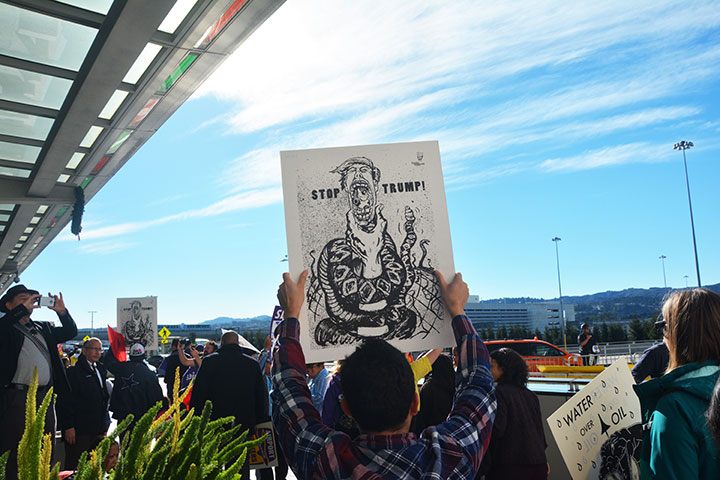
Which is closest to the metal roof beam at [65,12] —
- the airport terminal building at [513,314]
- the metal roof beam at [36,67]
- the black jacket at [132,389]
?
the metal roof beam at [36,67]

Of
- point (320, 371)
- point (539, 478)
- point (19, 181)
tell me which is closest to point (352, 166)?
point (539, 478)

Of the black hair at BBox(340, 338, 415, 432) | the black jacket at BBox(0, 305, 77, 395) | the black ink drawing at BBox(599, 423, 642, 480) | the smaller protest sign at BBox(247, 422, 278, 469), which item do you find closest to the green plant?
the black hair at BBox(340, 338, 415, 432)

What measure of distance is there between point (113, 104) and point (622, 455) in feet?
28.0

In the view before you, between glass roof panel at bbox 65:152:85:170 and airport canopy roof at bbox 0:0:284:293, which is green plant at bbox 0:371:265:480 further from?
glass roof panel at bbox 65:152:85:170

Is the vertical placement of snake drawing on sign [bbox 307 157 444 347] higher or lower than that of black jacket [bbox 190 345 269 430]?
higher

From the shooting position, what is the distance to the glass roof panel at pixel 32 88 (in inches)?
292

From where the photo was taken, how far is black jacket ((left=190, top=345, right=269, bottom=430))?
5527 mm

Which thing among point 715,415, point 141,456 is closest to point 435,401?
point 715,415

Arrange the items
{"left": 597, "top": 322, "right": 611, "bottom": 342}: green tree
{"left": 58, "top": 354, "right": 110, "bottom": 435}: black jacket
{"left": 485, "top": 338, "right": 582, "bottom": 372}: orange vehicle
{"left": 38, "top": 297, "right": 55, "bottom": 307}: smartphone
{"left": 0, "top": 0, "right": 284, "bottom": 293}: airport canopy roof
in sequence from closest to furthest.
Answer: {"left": 38, "top": 297, "right": 55, "bottom": 307}: smartphone
{"left": 0, "top": 0, "right": 284, "bottom": 293}: airport canopy roof
{"left": 58, "top": 354, "right": 110, "bottom": 435}: black jacket
{"left": 485, "top": 338, "right": 582, "bottom": 372}: orange vehicle
{"left": 597, "top": 322, "right": 611, "bottom": 342}: green tree

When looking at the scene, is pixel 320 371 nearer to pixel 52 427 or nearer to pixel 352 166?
pixel 52 427

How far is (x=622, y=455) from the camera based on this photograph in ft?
9.07

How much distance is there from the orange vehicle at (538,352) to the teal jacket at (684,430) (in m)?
16.7

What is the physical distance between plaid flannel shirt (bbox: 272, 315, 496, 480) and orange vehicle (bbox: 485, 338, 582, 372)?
17.1 m

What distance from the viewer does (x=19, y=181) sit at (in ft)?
37.5
